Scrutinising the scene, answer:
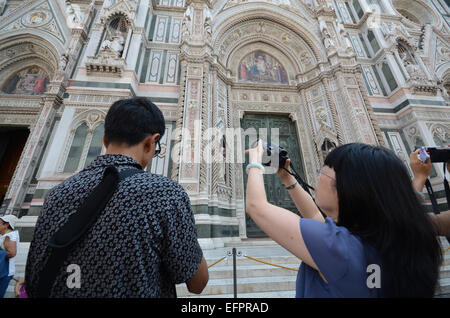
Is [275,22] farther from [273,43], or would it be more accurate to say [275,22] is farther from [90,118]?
[90,118]

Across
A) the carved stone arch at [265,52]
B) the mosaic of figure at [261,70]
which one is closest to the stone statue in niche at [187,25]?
the carved stone arch at [265,52]

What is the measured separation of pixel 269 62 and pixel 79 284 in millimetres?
9375

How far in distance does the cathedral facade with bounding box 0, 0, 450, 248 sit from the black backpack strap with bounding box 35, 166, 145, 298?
386 cm

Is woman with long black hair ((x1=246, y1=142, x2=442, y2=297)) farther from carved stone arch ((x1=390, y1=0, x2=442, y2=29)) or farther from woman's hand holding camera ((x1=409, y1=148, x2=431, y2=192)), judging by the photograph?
carved stone arch ((x1=390, y1=0, x2=442, y2=29))

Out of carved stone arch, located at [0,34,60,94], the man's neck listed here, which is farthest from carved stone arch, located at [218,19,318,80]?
the man's neck

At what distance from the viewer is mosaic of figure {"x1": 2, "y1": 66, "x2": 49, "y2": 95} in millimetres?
7461

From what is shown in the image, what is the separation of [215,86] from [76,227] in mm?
6303

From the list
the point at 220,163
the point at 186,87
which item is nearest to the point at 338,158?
the point at 220,163

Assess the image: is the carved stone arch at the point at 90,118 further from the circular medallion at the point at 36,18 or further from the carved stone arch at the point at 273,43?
the circular medallion at the point at 36,18

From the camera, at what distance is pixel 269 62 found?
8.30 m

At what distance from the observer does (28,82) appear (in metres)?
7.65

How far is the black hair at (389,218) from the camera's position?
0.69 metres

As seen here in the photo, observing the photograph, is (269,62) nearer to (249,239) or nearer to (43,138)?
(249,239)

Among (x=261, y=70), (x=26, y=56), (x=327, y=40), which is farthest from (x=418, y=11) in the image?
(x=26, y=56)
